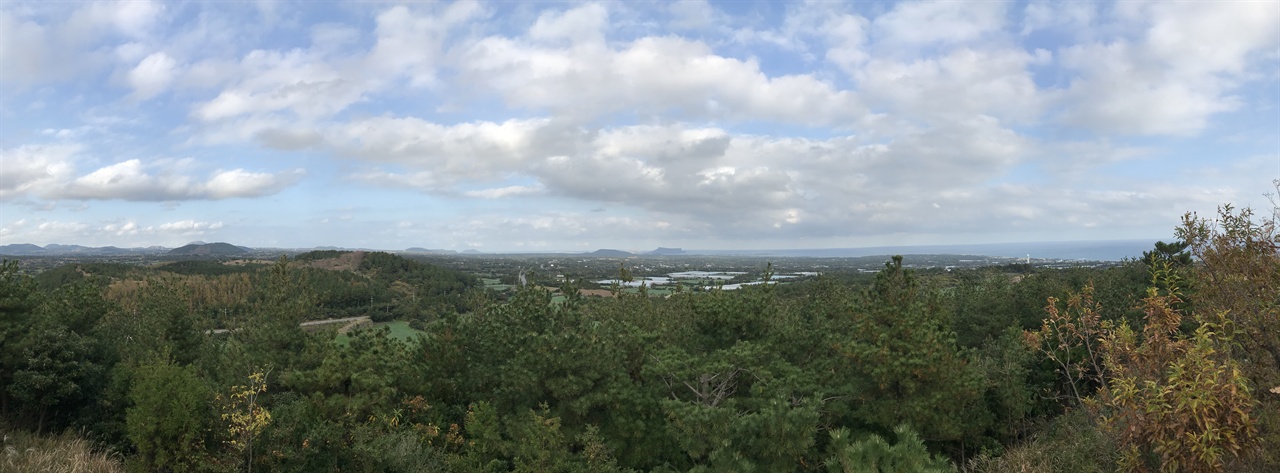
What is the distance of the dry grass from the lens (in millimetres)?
16359

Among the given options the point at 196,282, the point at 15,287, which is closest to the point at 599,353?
the point at 15,287

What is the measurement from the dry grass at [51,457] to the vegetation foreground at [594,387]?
133 millimetres

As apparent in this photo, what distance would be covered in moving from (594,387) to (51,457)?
51.6ft

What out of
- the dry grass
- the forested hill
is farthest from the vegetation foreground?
the forested hill

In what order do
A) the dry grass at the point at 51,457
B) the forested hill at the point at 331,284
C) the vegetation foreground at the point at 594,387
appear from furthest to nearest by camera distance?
1. the forested hill at the point at 331,284
2. the dry grass at the point at 51,457
3. the vegetation foreground at the point at 594,387

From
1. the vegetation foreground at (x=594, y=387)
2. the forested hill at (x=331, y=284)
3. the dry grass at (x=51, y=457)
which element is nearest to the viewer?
the vegetation foreground at (x=594, y=387)

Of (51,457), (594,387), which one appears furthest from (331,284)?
(594,387)

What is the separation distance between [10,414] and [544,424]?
23952 millimetres

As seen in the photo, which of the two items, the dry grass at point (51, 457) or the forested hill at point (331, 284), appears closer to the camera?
the dry grass at point (51, 457)

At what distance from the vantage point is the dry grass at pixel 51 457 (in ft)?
53.7

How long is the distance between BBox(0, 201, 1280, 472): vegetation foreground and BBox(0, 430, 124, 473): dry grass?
0.13m

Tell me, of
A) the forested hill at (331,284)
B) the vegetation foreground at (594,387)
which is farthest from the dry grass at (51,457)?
the forested hill at (331,284)

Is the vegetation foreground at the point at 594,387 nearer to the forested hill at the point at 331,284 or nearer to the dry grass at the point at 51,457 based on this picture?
the dry grass at the point at 51,457

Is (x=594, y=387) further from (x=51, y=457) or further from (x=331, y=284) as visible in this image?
(x=331, y=284)
